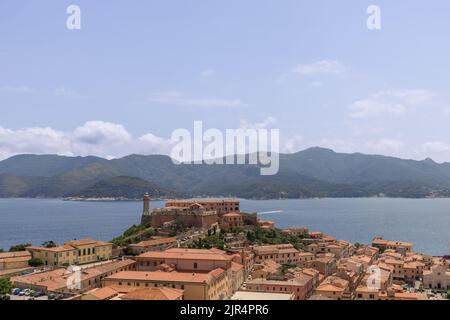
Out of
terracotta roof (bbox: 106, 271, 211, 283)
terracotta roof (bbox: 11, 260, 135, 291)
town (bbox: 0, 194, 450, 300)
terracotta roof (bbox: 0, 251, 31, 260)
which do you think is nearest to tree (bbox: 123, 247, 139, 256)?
town (bbox: 0, 194, 450, 300)

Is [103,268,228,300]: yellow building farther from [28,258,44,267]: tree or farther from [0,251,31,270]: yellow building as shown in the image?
[0,251,31,270]: yellow building

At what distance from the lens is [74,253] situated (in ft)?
121

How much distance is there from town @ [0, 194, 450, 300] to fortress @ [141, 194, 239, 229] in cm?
11

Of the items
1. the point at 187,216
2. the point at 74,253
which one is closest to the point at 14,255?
the point at 74,253

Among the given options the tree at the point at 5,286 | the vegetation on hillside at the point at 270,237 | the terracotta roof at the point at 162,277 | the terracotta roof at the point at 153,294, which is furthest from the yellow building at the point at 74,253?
the vegetation on hillside at the point at 270,237

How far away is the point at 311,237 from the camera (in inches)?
2226

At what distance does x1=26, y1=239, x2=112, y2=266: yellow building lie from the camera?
35562 mm

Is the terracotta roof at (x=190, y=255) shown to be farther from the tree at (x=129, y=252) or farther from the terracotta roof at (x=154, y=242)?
the terracotta roof at (x=154, y=242)

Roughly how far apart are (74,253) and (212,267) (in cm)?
1251

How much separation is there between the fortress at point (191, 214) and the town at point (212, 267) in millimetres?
111

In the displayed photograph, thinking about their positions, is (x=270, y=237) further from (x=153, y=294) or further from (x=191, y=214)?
(x=153, y=294)

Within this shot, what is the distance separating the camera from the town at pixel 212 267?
2695 centimetres
